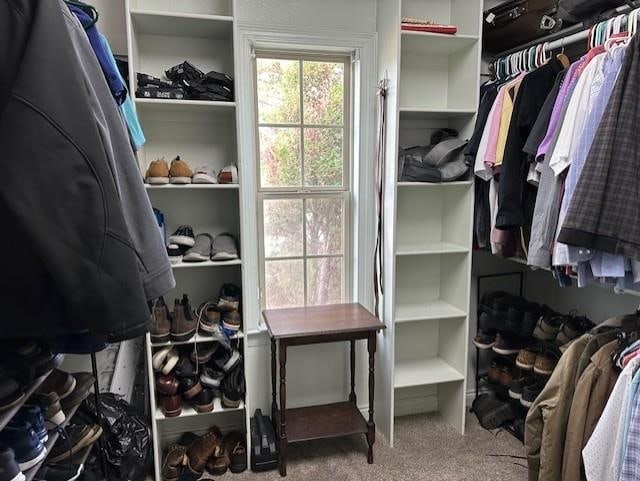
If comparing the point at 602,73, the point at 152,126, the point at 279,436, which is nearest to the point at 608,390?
the point at 602,73

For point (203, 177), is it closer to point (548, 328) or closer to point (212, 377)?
point (212, 377)

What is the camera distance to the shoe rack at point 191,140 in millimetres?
1983

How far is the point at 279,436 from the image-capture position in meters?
2.17

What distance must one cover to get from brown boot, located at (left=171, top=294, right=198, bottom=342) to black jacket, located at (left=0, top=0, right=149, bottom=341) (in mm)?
1278

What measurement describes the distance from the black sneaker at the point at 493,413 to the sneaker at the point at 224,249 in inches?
67.8

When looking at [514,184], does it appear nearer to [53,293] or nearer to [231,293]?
[231,293]

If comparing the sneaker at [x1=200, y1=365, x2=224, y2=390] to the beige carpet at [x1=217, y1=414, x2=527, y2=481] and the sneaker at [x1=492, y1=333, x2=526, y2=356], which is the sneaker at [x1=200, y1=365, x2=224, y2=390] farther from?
the sneaker at [x1=492, y1=333, x2=526, y2=356]

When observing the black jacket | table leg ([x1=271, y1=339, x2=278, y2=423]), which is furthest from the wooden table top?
the black jacket

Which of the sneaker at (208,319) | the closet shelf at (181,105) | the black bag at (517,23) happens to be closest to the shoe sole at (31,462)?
the sneaker at (208,319)

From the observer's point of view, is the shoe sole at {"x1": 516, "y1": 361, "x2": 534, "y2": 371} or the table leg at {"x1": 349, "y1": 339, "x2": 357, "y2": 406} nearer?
the shoe sole at {"x1": 516, "y1": 361, "x2": 534, "y2": 371}

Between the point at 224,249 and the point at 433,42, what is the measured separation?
1.51 metres

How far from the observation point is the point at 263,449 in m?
2.15

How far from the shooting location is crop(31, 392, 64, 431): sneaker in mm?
1327

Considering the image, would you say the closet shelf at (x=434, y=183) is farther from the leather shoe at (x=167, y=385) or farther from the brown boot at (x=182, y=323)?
the leather shoe at (x=167, y=385)
